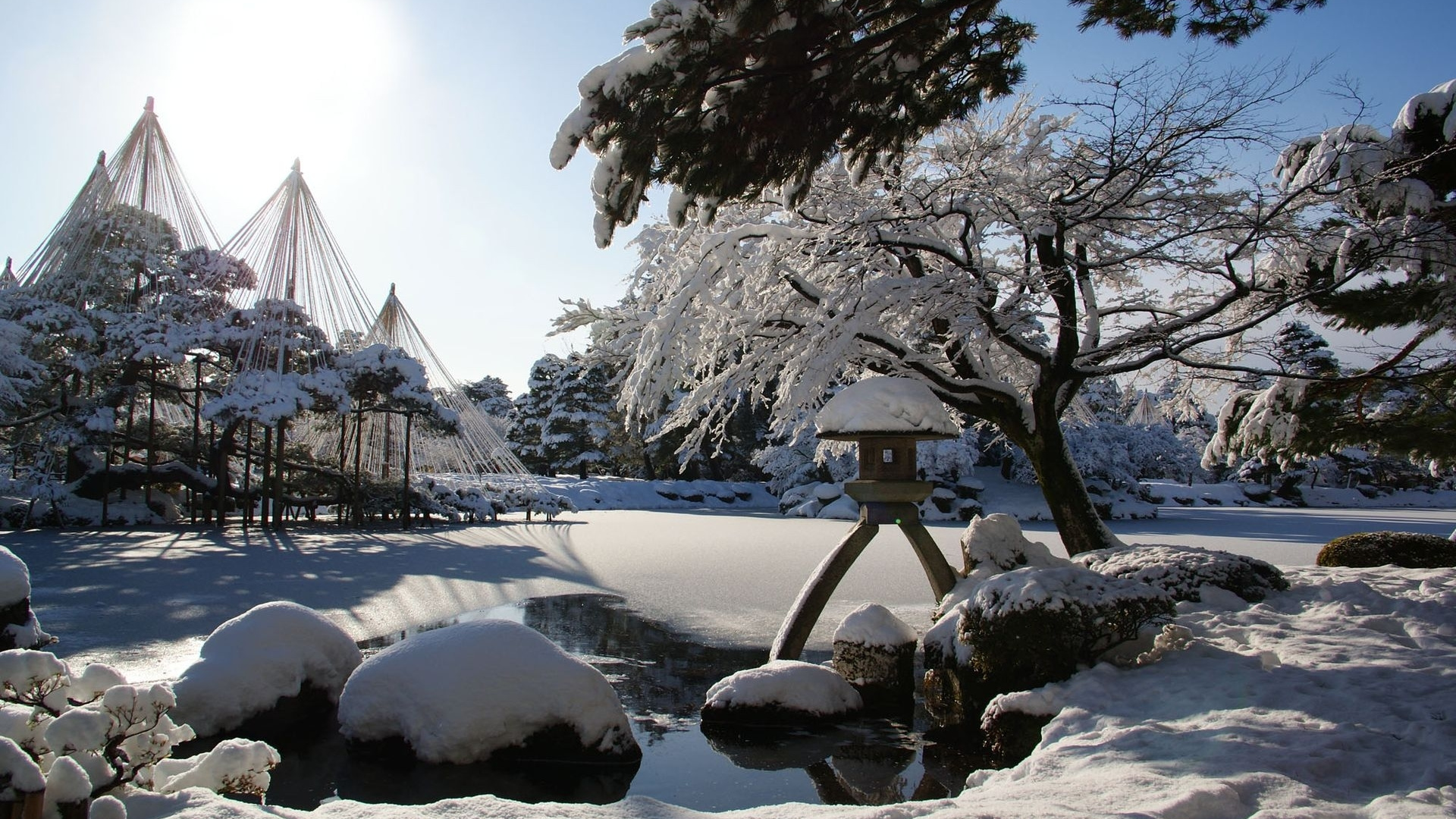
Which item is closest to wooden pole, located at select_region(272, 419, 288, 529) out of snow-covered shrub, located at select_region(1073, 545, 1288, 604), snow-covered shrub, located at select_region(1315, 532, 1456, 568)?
snow-covered shrub, located at select_region(1073, 545, 1288, 604)

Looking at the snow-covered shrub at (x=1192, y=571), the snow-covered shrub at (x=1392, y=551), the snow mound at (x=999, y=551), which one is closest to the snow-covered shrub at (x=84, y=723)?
the snow mound at (x=999, y=551)

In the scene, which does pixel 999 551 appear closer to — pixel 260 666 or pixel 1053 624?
pixel 1053 624

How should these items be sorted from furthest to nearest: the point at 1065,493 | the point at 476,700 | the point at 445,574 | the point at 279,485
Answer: the point at 279,485
the point at 445,574
the point at 1065,493
the point at 476,700

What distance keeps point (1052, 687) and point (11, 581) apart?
21.3 ft

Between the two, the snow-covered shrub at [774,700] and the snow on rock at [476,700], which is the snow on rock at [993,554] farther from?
the snow on rock at [476,700]

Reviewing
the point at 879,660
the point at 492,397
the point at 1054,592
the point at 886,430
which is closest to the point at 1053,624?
the point at 1054,592

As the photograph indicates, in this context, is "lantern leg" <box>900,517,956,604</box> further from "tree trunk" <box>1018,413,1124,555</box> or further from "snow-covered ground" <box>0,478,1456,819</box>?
"tree trunk" <box>1018,413,1124,555</box>

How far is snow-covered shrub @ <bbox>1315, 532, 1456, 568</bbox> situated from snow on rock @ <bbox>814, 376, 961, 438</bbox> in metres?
5.04

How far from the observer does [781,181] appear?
4.80 meters

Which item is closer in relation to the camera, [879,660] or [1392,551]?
[879,660]

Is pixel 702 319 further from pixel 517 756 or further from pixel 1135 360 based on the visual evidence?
pixel 517 756

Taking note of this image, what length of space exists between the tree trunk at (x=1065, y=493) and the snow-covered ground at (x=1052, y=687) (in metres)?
1.63

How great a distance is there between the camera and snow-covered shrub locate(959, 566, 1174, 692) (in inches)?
185

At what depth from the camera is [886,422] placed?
629cm
